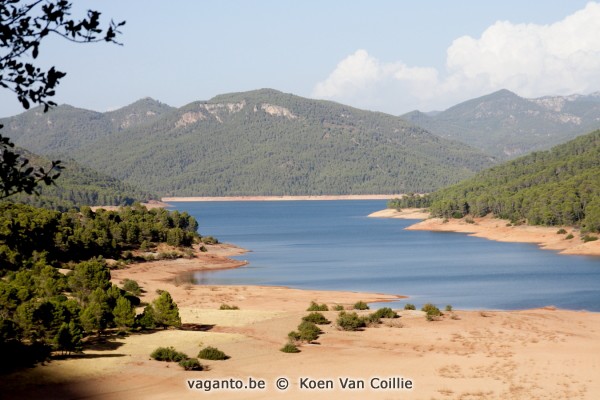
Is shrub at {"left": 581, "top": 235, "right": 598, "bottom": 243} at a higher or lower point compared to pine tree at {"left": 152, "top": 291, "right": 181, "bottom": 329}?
higher

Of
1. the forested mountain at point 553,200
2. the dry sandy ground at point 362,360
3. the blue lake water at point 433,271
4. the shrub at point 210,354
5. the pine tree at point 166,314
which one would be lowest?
the blue lake water at point 433,271

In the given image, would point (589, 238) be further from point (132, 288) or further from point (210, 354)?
point (210, 354)

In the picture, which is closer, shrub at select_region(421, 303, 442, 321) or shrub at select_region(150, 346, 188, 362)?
shrub at select_region(150, 346, 188, 362)

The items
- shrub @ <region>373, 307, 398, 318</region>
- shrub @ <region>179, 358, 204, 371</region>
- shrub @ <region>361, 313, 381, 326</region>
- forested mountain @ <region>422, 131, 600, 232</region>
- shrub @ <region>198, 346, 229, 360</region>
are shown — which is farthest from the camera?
forested mountain @ <region>422, 131, 600, 232</region>

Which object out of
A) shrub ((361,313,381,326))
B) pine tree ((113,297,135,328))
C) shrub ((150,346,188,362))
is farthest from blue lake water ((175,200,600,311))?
shrub ((150,346,188,362))

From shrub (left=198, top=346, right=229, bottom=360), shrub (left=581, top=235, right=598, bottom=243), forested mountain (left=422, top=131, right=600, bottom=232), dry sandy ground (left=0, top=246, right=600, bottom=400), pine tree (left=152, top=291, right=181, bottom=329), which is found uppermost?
forested mountain (left=422, top=131, right=600, bottom=232)

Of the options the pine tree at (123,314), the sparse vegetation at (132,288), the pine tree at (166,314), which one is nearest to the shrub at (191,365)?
the pine tree at (123,314)

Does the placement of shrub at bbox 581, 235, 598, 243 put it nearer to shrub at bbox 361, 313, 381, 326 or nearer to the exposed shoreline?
the exposed shoreline

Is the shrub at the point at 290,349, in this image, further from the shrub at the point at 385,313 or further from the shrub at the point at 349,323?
the shrub at the point at 385,313

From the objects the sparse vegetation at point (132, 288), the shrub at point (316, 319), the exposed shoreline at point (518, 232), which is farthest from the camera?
the exposed shoreline at point (518, 232)
